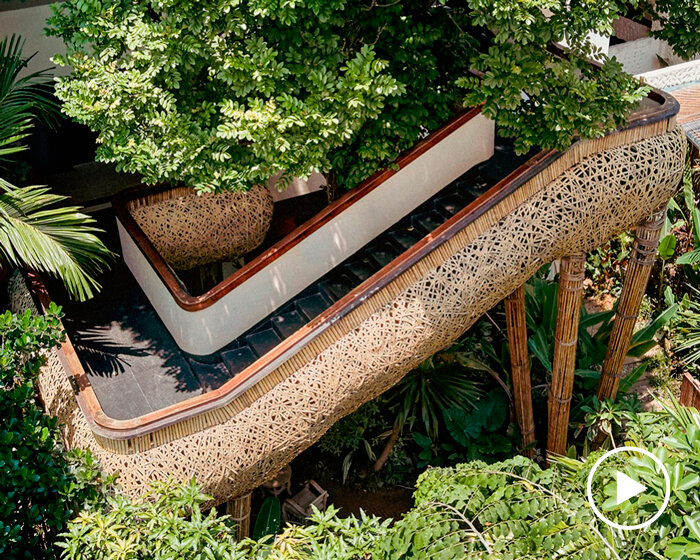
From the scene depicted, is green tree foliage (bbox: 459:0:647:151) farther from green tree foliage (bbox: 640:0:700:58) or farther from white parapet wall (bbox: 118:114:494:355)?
white parapet wall (bbox: 118:114:494:355)

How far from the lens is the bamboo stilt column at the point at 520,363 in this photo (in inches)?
294

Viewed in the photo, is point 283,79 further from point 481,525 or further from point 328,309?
point 481,525

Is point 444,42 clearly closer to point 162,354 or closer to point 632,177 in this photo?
point 632,177

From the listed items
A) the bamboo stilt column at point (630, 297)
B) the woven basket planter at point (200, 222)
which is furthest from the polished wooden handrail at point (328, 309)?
the woven basket planter at point (200, 222)

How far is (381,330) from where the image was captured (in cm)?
605

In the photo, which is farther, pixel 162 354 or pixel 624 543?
pixel 162 354

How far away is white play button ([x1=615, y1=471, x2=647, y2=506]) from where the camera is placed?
138 inches

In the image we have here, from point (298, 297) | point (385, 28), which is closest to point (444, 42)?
point (385, 28)

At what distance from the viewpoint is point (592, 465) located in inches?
168

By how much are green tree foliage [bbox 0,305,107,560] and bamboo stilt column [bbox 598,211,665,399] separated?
4783 millimetres

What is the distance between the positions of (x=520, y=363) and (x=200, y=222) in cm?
Result: 334

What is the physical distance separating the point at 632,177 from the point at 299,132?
9.02ft

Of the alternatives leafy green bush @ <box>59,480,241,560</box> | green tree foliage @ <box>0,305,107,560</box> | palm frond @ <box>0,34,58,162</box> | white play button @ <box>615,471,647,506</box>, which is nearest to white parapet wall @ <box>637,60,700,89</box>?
palm frond @ <box>0,34,58,162</box>

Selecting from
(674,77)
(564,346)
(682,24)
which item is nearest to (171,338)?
(564,346)
